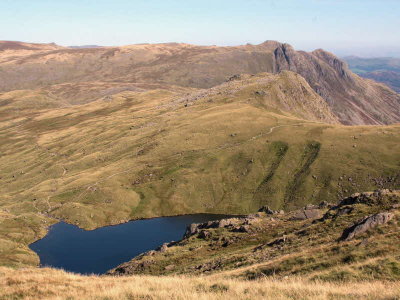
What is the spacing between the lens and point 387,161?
406 feet

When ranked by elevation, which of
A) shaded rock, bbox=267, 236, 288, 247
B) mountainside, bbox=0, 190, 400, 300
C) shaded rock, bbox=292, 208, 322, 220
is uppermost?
mountainside, bbox=0, 190, 400, 300

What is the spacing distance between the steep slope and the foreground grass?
14.3ft

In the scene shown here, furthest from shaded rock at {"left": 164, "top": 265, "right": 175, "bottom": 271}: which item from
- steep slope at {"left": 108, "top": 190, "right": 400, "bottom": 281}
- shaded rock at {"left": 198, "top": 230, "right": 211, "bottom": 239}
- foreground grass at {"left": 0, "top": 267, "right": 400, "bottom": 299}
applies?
foreground grass at {"left": 0, "top": 267, "right": 400, "bottom": 299}

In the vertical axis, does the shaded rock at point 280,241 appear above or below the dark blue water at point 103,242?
above

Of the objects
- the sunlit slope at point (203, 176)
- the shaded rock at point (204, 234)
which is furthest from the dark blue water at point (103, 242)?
the shaded rock at point (204, 234)

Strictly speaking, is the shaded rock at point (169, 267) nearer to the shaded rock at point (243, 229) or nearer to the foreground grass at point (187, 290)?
the shaded rock at point (243, 229)

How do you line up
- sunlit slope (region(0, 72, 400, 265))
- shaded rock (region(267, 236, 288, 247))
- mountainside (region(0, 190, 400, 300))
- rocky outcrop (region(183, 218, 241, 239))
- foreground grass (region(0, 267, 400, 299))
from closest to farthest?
1. foreground grass (region(0, 267, 400, 299))
2. mountainside (region(0, 190, 400, 300))
3. shaded rock (region(267, 236, 288, 247))
4. rocky outcrop (region(183, 218, 241, 239))
5. sunlit slope (region(0, 72, 400, 265))

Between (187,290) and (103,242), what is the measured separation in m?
95.6

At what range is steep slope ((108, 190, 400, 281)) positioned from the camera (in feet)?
85.6

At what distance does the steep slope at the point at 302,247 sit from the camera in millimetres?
26094

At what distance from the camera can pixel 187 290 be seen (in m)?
20.4

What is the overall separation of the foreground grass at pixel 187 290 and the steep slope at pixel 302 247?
4345mm

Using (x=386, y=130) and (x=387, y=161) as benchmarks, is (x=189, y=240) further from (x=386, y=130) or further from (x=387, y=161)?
(x=386, y=130)

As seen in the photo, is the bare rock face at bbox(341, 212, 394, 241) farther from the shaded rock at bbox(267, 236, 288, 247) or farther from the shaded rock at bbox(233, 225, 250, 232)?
the shaded rock at bbox(233, 225, 250, 232)
